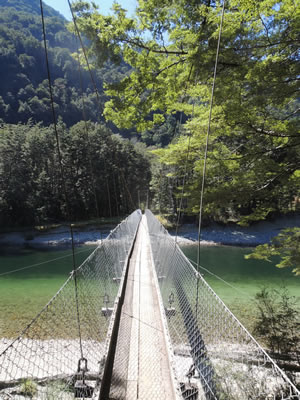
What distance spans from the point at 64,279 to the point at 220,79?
272 inches

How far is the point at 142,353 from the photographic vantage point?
61.9 inches

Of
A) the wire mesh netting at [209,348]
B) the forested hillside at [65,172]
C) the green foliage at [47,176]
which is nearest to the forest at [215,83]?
the wire mesh netting at [209,348]

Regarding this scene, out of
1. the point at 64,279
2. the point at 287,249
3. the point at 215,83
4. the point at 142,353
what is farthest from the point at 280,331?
the point at 64,279

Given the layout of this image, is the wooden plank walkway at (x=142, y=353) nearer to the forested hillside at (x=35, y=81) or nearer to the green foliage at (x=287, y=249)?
the green foliage at (x=287, y=249)

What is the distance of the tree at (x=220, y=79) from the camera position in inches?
75.7

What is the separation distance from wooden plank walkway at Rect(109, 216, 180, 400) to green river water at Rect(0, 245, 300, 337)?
1.53 meters

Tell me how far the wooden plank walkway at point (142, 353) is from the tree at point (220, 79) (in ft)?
3.68

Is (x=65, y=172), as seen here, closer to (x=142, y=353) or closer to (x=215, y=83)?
(x=215, y=83)

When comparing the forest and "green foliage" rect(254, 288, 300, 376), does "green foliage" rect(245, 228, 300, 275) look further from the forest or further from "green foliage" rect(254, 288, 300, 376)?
"green foliage" rect(254, 288, 300, 376)

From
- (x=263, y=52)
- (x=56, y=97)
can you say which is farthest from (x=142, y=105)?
(x=56, y=97)

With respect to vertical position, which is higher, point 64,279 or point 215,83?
point 215,83

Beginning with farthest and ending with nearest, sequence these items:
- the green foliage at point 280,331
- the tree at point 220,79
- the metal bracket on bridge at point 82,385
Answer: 1. the green foliage at point 280,331
2. the tree at point 220,79
3. the metal bracket on bridge at point 82,385

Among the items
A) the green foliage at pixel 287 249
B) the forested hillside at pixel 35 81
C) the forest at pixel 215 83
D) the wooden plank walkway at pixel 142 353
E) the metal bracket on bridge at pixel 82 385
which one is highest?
the forested hillside at pixel 35 81

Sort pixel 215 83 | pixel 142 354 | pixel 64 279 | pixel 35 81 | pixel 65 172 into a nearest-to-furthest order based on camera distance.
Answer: pixel 142 354
pixel 215 83
pixel 64 279
pixel 65 172
pixel 35 81
